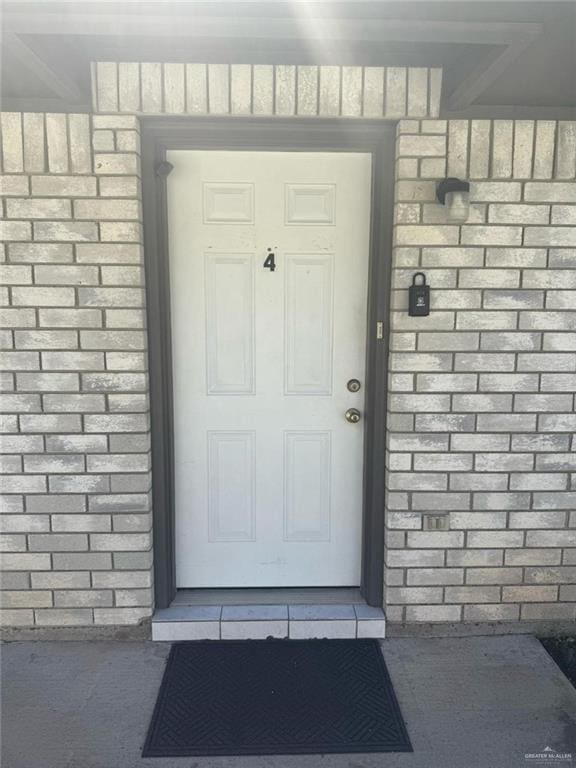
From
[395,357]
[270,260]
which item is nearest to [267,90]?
[270,260]

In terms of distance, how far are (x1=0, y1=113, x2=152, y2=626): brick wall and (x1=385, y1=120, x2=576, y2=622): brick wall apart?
1.22 m

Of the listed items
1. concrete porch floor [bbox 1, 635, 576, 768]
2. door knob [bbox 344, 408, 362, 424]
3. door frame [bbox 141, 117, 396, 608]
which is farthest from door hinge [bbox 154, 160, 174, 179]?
concrete porch floor [bbox 1, 635, 576, 768]

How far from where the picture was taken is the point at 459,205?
2324 mm

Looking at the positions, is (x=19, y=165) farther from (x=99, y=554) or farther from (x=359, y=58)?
(x=99, y=554)

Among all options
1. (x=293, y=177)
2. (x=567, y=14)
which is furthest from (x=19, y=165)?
(x=567, y=14)

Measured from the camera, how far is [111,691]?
2.33 m

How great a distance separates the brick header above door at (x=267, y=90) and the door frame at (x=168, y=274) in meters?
0.05

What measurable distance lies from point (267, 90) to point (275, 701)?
2.63 m

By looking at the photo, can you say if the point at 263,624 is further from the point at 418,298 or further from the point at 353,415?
the point at 418,298

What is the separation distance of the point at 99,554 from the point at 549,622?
2259mm

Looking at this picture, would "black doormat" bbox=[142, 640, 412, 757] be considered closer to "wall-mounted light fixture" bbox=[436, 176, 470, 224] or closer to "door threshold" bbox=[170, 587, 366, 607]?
"door threshold" bbox=[170, 587, 366, 607]

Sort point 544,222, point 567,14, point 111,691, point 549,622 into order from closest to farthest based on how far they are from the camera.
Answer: point 567,14 < point 111,691 < point 544,222 < point 549,622

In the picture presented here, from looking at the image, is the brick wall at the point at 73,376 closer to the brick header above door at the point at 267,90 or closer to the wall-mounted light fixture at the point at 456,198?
the brick header above door at the point at 267,90

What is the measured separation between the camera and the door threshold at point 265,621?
2.65m
